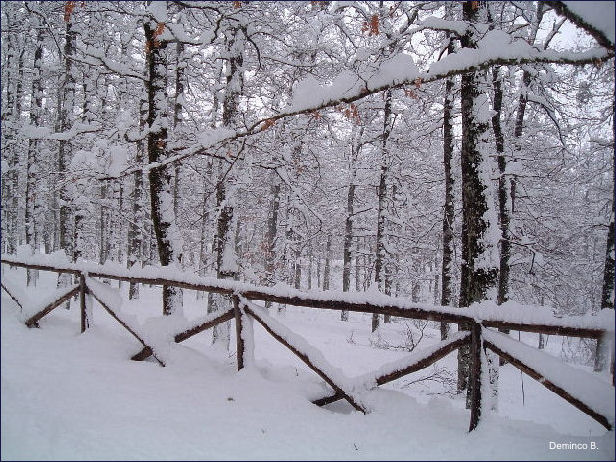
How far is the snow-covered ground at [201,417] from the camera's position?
2.88 meters

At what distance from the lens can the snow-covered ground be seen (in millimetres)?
2883

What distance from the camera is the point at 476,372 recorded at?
135 inches

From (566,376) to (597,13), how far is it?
2928mm

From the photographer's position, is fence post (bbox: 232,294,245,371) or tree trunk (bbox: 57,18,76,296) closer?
fence post (bbox: 232,294,245,371)

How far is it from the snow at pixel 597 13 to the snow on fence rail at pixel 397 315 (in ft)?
7.28

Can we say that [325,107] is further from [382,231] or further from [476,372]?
[382,231]

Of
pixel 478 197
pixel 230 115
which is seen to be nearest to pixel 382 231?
pixel 230 115

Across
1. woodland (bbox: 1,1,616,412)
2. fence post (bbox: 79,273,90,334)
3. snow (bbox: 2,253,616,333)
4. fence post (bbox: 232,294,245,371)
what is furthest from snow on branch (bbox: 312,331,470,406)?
fence post (bbox: 79,273,90,334)

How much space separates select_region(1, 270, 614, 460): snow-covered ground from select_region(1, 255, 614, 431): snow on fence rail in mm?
207

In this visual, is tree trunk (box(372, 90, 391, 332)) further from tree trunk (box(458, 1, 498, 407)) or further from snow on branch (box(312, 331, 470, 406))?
snow on branch (box(312, 331, 470, 406))

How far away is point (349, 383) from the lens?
3.88 meters

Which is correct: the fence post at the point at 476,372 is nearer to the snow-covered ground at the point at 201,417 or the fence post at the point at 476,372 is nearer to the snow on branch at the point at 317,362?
the snow-covered ground at the point at 201,417

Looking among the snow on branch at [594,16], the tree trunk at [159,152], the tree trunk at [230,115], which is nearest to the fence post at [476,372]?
the snow on branch at [594,16]

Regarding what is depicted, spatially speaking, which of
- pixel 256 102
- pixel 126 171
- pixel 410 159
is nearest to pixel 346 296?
pixel 126 171
